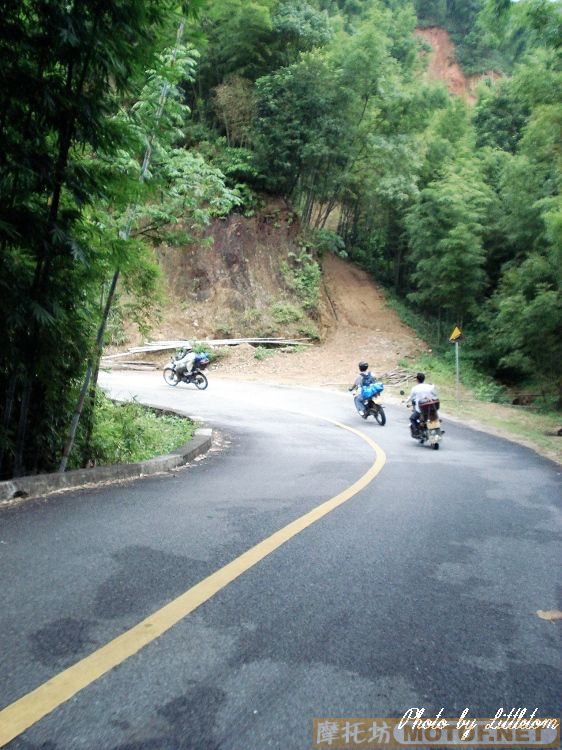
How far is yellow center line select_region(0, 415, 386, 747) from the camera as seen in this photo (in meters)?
2.11

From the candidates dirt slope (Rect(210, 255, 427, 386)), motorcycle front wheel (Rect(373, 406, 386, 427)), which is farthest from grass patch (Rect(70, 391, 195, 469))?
dirt slope (Rect(210, 255, 427, 386))

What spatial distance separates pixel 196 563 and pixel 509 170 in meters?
28.2

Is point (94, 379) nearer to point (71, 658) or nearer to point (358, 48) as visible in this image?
point (71, 658)

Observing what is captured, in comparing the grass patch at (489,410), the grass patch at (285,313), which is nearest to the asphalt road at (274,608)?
the grass patch at (489,410)

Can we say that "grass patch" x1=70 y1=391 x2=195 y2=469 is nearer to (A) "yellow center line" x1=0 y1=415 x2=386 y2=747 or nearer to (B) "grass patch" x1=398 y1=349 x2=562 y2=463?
(A) "yellow center line" x1=0 y1=415 x2=386 y2=747

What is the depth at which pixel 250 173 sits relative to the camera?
101 ft

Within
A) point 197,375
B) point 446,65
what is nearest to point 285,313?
point 197,375

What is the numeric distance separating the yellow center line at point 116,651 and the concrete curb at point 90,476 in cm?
269

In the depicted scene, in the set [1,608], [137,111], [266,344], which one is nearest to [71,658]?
[1,608]

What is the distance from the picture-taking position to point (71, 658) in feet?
8.27

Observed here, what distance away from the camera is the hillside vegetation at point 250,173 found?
5141 mm

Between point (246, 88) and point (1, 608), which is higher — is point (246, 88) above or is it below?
above

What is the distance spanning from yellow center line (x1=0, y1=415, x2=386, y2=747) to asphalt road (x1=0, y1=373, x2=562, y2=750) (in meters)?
0.04

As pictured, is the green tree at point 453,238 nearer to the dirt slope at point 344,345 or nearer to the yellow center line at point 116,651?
the dirt slope at point 344,345
